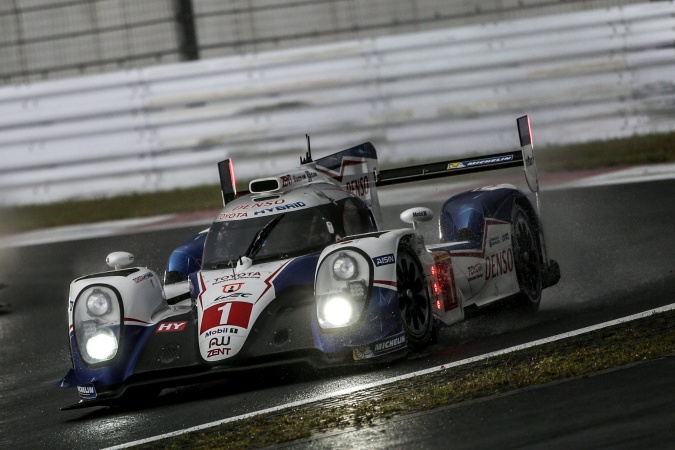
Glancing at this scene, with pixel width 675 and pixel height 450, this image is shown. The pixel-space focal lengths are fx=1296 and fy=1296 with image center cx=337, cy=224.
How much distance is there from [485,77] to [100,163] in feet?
18.4

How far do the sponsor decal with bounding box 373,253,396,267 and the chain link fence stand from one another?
10.6 meters

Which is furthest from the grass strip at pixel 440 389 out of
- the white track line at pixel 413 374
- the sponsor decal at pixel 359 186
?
the sponsor decal at pixel 359 186

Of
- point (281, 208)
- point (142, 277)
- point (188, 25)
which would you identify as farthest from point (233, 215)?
point (188, 25)

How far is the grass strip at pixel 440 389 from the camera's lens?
623 cm

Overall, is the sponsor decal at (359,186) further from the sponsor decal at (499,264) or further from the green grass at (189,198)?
the green grass at (189,198)

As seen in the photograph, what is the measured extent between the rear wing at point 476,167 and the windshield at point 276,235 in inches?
55.6

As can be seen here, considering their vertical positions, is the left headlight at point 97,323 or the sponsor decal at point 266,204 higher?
the sponsor decal at point 266,204

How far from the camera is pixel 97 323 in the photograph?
8320mm

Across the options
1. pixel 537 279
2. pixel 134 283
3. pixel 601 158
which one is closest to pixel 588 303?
pixel 537 279

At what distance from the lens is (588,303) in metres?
9.90

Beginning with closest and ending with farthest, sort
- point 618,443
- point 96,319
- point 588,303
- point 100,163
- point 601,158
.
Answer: point 618,443, point 96,319, point 588,303, point 601,158, point 100,163

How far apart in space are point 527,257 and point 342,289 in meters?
2.88

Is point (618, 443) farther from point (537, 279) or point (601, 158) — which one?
point (601, 158)

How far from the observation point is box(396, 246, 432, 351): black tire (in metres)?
8.05
